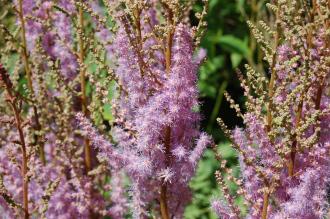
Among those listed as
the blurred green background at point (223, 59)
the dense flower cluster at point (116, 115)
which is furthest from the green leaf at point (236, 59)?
the dense flower cluster at point (116, 115)

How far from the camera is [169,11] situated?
5.63ft

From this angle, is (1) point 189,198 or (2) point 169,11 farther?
(1) point 189,198

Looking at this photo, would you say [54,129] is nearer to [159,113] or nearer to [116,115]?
[116,115]

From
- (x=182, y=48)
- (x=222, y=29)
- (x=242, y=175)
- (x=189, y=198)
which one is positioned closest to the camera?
(x=182, y=48)

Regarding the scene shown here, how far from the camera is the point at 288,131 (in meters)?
1.69

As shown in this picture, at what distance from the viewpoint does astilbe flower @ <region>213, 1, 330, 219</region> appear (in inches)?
66.2

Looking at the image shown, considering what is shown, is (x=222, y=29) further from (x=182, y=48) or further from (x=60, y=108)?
(x=182, y=48)

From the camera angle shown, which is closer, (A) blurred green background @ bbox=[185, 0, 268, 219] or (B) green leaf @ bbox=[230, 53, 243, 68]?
Answer: (A) blurred green background @ bbox=[185, 0, 268, 219]

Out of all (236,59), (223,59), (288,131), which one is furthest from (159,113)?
(223,59)

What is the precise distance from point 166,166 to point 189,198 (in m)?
0.33

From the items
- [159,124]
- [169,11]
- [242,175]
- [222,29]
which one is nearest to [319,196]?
[242,175]

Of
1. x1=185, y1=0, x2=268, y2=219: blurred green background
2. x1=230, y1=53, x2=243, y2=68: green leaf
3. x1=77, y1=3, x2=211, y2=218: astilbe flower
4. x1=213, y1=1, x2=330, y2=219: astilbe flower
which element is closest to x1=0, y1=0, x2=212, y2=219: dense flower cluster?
x1=77, y1=3, x2=211, y2=218: astilbe flower

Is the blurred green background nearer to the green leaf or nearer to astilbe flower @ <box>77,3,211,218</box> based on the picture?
the green leaf

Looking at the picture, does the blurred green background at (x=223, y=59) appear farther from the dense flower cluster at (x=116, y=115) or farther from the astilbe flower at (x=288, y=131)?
the astilbe flower at (x=288, y=131)
